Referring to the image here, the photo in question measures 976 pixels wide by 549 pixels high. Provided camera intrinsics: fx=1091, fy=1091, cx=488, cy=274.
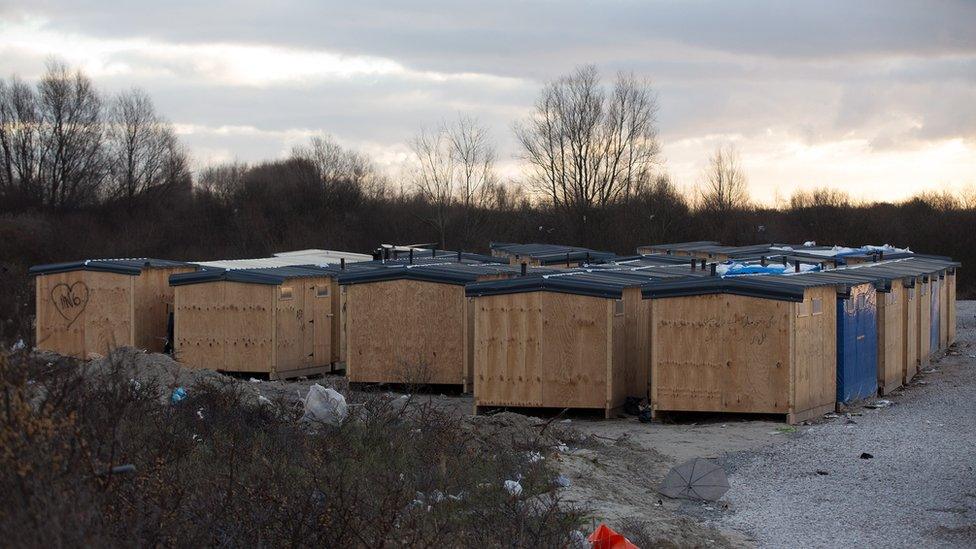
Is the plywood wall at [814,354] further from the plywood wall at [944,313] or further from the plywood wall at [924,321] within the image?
the plywood wall at [944,313]

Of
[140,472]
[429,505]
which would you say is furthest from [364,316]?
[140,472]

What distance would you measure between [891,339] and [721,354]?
551 centimetres

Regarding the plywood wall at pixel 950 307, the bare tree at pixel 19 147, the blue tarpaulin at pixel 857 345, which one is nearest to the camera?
the blue tarpaulin at pixel 857 345

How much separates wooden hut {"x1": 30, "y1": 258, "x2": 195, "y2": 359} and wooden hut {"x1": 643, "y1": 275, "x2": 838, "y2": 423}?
11888mm

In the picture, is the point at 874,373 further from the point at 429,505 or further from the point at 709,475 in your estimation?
the point at 429,505

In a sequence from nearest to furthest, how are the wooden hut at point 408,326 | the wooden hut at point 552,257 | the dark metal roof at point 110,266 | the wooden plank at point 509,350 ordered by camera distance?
1. the wooden plank at point 509,350
2. the wooden hut at point 408,326
3. the dark metal roof at point 110,266
4. the wooden hut at point 552,257

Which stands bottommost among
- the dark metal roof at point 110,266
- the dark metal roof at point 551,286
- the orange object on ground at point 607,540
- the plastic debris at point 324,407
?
the orange object on ground at point 607,540

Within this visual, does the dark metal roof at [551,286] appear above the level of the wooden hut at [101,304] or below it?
above

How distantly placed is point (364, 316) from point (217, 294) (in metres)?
3.88

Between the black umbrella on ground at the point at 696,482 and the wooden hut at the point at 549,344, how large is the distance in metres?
4.80

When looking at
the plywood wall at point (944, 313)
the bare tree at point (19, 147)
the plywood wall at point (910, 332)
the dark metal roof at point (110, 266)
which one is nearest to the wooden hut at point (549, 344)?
the plywood wall at point (910, 332)

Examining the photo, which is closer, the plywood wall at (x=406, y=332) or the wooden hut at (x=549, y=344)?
the wooden hut at (x=549, y=344)

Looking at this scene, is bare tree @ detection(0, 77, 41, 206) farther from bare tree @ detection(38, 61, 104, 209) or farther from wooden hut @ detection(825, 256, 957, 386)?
wooden hut @ detection(825, 256, 957, 386)

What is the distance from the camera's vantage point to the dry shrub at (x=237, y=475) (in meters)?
6.17
